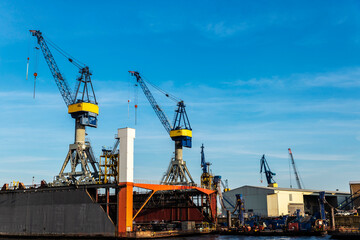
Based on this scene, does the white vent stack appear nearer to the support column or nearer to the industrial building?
the support column

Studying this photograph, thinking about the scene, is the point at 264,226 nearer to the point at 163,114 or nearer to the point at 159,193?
the point at 159,193

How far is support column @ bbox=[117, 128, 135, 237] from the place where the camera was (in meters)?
75.5

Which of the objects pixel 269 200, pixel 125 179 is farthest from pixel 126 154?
pixel 269 200

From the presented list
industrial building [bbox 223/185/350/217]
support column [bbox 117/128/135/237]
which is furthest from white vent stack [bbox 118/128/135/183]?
industrial building [bbox 223/185/350/217]

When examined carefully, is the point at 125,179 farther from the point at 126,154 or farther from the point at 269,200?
the point at 269,200

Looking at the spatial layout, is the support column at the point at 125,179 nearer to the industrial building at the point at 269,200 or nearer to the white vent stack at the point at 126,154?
the white vent stack at the point at 126,154

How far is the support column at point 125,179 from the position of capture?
7550 centimetres

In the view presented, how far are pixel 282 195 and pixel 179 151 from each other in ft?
108

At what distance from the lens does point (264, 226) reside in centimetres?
9131

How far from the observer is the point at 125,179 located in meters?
76.6

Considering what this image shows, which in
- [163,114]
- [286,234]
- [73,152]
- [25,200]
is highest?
[163,114]

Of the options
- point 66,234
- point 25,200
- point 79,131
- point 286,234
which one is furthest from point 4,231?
point 286,234

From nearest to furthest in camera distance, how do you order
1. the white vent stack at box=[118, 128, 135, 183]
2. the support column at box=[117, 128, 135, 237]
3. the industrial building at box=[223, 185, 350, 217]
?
the support column at box=[117, 128, 135, 237] → the white vent stack at box=[118, 128, 135, 183] → the industrial building at box=[223, 185, 350, 217]

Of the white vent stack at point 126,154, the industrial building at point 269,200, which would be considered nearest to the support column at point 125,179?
the white vent stack at point 126,154
